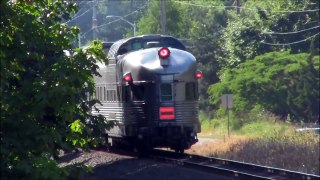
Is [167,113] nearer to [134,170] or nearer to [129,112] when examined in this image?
[129,112]

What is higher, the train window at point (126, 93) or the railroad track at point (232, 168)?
the train window at point (126, 93)

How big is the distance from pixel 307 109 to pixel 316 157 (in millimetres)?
22013

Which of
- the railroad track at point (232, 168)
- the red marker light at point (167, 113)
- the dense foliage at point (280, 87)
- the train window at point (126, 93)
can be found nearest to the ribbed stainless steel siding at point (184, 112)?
the red marker light at point (167, 113)

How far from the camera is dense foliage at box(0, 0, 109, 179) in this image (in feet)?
29.4

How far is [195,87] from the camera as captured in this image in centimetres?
2308

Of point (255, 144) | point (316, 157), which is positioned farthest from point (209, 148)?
point (316, 157)

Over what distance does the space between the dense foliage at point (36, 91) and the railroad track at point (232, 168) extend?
8613 mm

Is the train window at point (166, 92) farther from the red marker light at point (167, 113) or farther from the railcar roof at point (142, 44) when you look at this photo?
the railcar roof at point (142, 44)

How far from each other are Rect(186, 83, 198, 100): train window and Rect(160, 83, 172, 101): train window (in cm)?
60

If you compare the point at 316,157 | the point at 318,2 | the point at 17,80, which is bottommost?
the point at 316,157

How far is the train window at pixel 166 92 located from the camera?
22.3 meters

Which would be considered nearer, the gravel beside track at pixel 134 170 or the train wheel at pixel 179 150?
the gravel beside track at pixel 134 170

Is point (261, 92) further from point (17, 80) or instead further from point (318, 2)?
point (17, 80)

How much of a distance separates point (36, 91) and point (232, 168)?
1207 centimetres
